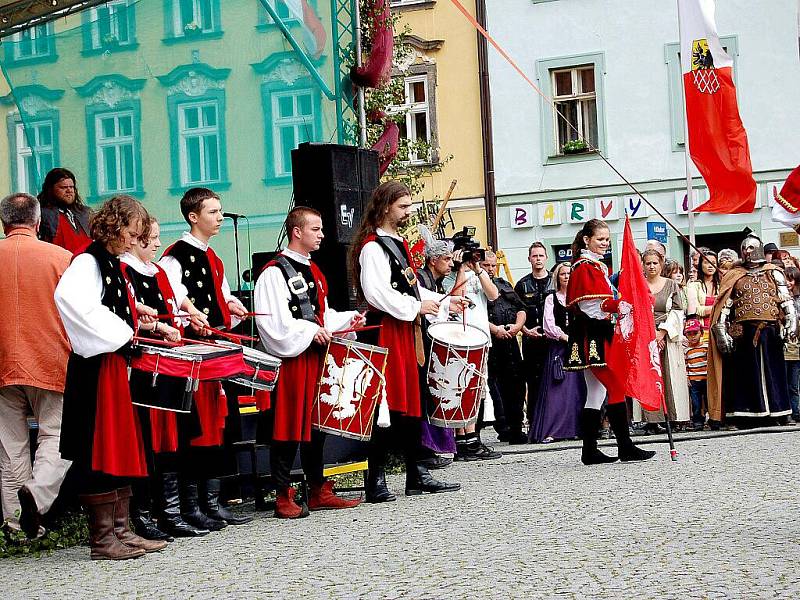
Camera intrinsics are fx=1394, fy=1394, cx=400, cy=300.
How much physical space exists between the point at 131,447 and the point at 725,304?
8411mm

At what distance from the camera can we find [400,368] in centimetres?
852

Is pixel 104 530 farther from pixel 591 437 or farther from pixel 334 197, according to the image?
pixel 591 437

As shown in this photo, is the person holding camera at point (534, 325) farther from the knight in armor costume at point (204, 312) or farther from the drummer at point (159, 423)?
the drummer at point (159, 423)

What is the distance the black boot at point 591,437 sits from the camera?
10273 mm

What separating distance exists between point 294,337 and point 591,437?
10.5ft

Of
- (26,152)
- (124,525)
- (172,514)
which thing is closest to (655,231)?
(26,152)

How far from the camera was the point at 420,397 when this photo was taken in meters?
8.70

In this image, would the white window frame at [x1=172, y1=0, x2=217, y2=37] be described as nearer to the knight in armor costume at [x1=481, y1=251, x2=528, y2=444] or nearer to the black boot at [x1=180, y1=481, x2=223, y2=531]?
the knight in armor costume at [x1=481, y1=251, x2=528, y2=444]

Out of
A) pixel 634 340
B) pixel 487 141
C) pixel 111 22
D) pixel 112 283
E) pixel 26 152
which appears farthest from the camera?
pixel 487 141

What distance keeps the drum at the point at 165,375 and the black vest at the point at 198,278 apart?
3.94 ft

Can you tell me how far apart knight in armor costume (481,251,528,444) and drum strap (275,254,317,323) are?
17.0 ft

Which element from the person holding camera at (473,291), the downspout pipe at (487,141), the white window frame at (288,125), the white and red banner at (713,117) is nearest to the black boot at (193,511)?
the person holding camera at (473,291)

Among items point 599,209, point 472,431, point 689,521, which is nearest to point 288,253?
point 689,521

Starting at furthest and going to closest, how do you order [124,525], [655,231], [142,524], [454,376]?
[655,231] → [454,376] → [142,524] → [124,525]
